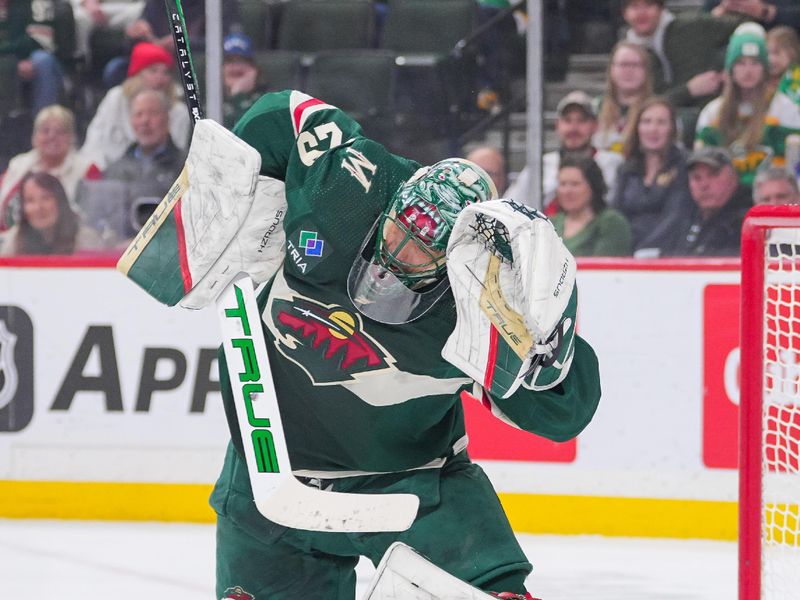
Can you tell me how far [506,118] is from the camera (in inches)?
158

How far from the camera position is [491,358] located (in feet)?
5.31

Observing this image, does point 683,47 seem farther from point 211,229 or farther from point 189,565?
point 211,229

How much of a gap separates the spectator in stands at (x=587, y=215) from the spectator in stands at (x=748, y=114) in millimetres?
304

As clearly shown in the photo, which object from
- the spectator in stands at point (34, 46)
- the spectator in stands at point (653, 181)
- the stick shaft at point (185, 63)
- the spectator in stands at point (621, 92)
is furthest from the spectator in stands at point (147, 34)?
the stick shaft at point (185, 63)

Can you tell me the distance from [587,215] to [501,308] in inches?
92.0

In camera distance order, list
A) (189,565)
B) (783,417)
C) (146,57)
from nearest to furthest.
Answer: (783,417) → (189,565) → (146,57)

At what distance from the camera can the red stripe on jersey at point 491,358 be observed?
63.2 inches

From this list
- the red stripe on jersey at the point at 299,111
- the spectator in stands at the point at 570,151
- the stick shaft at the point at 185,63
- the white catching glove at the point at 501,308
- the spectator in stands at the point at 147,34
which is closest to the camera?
the white catching glove at the point at 501,308

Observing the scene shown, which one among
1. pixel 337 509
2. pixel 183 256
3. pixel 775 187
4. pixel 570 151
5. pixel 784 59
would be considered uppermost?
pixel 784 59

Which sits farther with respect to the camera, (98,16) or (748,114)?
(98,16)

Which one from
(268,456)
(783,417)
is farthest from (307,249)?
(783,417)

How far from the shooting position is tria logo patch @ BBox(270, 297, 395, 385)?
6.14ft

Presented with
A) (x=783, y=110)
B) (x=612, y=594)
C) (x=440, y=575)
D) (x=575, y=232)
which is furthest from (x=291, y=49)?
(x=440, y=575)

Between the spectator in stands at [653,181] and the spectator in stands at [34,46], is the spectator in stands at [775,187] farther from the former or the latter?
the spectator in stands at [34,46]
